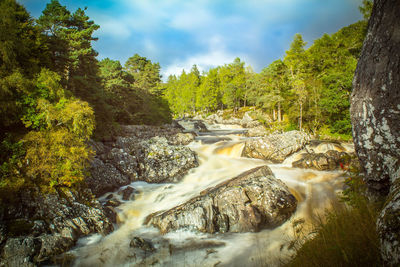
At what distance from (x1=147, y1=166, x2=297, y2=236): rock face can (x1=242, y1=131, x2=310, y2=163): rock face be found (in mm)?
7208

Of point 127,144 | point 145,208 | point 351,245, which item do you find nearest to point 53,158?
point 145,208

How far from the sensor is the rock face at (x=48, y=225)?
5.55 metres

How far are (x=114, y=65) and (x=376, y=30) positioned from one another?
27902 millimetres

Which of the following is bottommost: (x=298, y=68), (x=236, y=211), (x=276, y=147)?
(x=236, y=211)

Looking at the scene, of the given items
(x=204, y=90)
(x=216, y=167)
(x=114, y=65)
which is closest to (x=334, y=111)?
(x=216, y=167)

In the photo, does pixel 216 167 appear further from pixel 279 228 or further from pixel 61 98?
pixel 61 98

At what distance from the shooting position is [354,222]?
305 centimetres

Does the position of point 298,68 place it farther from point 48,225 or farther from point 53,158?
point 48,225

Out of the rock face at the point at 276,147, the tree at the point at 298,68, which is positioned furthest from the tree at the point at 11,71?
the tree at the point at 298,68

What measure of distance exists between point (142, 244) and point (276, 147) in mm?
12475

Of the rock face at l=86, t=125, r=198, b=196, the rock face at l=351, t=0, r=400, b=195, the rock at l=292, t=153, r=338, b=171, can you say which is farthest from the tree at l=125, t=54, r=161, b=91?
the rock face at l=351, t=0, r=400, b=195

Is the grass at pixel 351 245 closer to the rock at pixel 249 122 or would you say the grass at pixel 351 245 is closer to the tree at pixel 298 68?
the tree at pixel 298 68

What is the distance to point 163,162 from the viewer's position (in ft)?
44.9

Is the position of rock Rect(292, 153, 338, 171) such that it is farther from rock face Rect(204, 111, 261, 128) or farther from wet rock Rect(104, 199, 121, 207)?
rock face Rect(204, 111, 261, 128)
